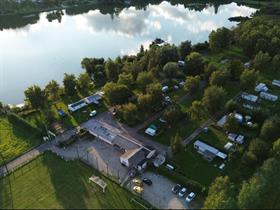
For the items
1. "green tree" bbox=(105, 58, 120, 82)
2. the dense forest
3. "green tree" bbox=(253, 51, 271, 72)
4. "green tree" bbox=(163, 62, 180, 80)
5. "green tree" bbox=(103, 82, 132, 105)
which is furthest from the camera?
"green tree" bbox=(253, 51, 271, 72)

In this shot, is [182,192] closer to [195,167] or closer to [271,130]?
[195,167]

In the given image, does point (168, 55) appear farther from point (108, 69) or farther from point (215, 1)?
point (215, 1)

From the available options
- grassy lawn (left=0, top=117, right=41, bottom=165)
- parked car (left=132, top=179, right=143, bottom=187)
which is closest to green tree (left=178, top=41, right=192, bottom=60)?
grassy lawn (left=0, top=117, right=41, bottom=165)

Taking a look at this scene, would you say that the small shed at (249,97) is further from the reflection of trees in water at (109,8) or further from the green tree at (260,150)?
the reflection of trees in water at (109,8)

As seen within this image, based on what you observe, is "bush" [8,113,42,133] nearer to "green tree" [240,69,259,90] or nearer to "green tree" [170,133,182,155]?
"green tree" [170,133,182,155]

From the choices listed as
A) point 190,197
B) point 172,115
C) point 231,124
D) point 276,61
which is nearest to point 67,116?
point 172,115

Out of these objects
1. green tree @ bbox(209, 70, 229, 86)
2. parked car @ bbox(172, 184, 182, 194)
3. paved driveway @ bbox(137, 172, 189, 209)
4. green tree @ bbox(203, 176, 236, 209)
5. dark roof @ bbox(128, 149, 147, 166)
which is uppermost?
green tree @ bbox(209, 70, 229, 86)

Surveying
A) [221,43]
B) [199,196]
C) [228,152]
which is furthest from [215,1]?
[199,196]
